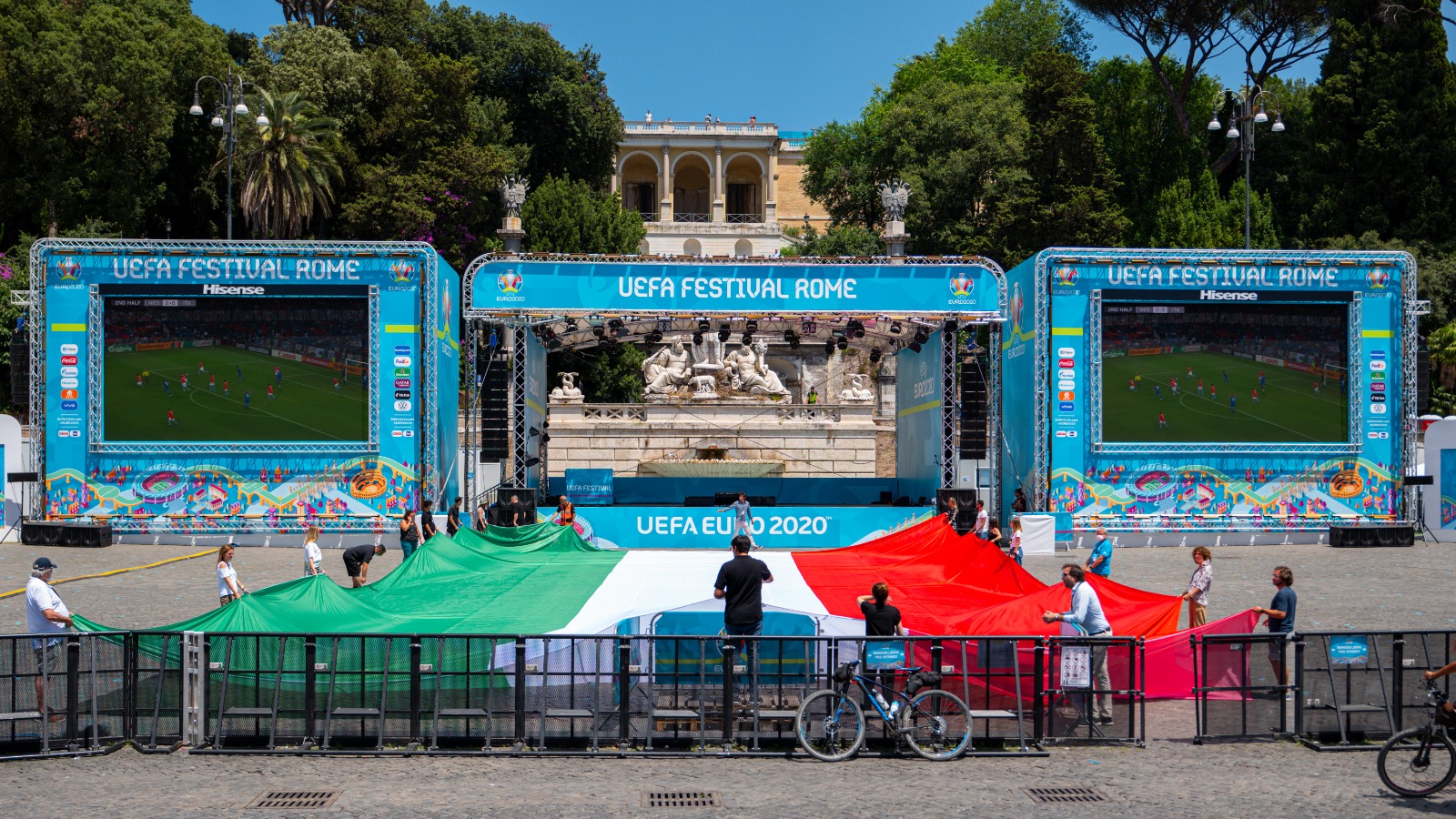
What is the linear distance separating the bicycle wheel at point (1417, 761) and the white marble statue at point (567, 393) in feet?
133

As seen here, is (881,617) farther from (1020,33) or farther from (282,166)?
(1020,33)

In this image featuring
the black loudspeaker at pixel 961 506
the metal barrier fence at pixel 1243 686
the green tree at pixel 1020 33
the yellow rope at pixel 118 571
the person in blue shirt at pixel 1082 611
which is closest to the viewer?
the metal barrier fence at pixel 1243 686

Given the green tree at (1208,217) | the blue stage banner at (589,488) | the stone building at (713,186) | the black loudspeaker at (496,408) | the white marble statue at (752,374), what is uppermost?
the stone building at (713,186)

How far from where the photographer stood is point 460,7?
61.7 meters

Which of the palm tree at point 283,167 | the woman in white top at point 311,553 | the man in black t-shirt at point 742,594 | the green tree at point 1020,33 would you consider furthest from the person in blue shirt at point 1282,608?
the green tree at point 1020,33

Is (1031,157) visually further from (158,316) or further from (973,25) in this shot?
(158,316)

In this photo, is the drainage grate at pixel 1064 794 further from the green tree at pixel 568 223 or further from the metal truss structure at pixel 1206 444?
the green tree at pixel 568 223

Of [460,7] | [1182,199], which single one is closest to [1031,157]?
[1182,199]

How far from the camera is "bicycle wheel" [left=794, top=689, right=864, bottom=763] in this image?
10383mm

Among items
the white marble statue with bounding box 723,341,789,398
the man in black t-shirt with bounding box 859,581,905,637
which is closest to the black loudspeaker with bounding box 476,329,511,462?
the man in black t-shirt with bounding box 859,581,905,637

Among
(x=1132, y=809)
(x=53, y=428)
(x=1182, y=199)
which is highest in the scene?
(x=1182, y=199)

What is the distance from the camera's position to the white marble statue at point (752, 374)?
163 ft

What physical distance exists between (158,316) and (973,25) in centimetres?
5827

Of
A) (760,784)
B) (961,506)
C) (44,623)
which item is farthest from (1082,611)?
(961,506)
